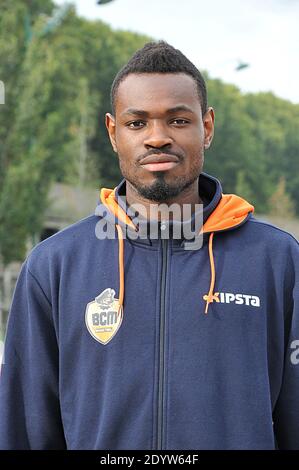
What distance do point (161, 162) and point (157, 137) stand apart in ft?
0.23

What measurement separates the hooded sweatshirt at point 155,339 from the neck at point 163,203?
0.13ft

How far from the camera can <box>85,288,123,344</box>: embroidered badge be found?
235cm

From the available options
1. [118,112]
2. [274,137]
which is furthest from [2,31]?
[274,137]

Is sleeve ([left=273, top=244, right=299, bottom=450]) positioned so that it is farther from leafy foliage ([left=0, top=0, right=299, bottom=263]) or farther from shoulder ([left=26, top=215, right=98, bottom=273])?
leafy foliage ([left=0, top=0, right=299, bottom=263])

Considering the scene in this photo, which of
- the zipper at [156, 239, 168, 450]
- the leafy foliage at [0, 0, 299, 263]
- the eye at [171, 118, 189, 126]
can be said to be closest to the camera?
the zipper at [156, 239, 168, 450]

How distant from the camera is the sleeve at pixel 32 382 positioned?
243 centimetres

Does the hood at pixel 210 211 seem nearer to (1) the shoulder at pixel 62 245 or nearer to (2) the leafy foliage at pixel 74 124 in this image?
(1) the shoulder at pixel 62 245

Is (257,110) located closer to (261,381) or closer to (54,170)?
(54,170)

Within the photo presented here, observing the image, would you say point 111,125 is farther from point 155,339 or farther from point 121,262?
point 155,339

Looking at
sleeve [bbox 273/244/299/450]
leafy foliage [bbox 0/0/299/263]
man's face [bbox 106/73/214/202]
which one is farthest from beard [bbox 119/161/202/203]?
leafy foliage [bbox 0/0/299/263]

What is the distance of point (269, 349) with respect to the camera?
237 centimetres

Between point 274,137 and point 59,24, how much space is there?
21221 millimetres

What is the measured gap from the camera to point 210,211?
2.51 meters

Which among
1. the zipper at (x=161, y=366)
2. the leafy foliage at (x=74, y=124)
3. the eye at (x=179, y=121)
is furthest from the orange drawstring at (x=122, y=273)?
the leafy foliage at (x=74, y=124)
